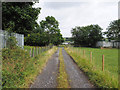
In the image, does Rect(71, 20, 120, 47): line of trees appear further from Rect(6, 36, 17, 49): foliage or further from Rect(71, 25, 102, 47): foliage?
Rect(6, 36, 17, 49): foliage

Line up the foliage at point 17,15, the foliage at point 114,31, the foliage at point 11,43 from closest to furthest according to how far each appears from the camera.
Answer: the foliage at point 11,43
the foliage at point 17,15
the foliage at point 114,31

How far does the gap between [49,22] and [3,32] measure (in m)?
28.2

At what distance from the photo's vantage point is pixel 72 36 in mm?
60531

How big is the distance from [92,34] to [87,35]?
98.8 inches

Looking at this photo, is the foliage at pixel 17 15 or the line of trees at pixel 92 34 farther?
the line of trees at pixel 92 34

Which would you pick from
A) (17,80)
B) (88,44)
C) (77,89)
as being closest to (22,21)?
(17,80)

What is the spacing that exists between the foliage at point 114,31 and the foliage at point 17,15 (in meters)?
46.0

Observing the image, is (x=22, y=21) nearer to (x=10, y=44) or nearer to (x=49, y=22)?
(x=10, y=44)

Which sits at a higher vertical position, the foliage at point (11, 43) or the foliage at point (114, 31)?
the foliage at point (114, 31)

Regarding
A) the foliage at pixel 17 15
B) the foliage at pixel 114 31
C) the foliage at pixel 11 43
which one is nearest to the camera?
the foliage at pixel 11 43

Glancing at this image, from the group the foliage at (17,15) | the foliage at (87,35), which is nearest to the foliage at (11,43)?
the foliage at (17,15)

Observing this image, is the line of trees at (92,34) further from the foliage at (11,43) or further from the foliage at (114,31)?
the foliage at (11,43)

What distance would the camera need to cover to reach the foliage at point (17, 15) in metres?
10.0

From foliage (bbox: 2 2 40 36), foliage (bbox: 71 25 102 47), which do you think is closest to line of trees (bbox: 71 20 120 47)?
foliage (bbox: 71 25 102 47)
